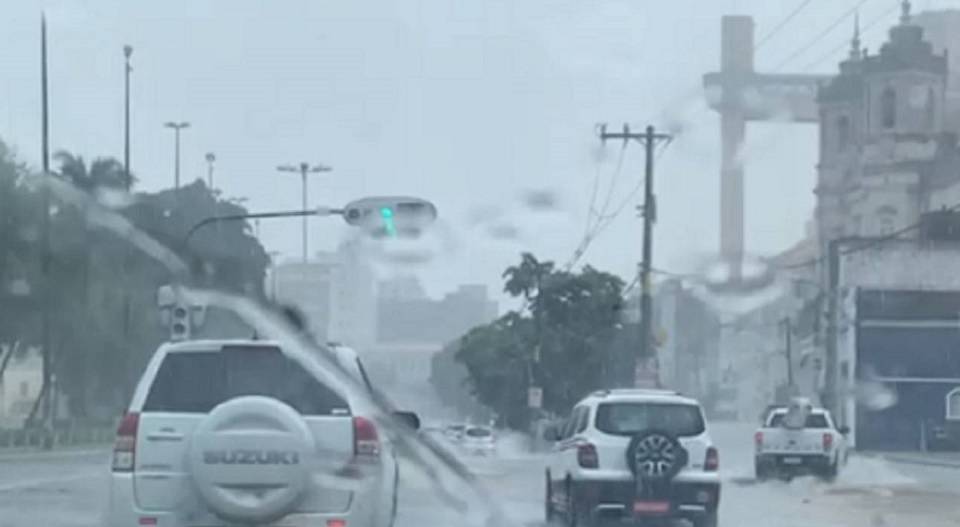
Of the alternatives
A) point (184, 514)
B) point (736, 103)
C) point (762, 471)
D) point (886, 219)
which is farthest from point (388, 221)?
point (886, 219)

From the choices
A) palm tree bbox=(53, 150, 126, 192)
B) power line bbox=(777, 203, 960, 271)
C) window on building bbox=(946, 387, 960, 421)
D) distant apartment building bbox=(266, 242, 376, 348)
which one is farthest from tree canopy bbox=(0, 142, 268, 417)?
window on building bbox=(946, 387, 960, 421)

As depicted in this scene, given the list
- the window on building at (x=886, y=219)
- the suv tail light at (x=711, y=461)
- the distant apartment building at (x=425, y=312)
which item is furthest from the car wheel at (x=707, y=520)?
the window on building at (x=886, y=219)

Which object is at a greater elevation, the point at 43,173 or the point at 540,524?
the point at 43,173

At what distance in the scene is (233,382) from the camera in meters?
14.9

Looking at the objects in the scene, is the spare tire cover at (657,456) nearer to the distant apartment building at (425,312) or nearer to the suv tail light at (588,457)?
the suv tail light at (588,457)

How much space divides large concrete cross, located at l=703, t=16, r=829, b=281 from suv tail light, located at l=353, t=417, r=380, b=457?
2969cm

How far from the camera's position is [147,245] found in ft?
175

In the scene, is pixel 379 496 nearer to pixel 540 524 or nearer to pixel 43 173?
pixel 540 524

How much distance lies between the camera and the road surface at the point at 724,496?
82.0 feet

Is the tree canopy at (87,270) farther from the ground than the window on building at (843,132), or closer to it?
closer to it

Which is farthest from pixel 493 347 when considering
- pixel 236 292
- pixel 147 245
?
pixel 236 292

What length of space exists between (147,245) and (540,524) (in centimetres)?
2975

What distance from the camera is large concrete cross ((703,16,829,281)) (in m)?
48.3

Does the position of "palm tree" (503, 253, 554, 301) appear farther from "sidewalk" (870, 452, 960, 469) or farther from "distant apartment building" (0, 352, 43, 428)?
"distant apartment building" (0, 352, 43, 428)
